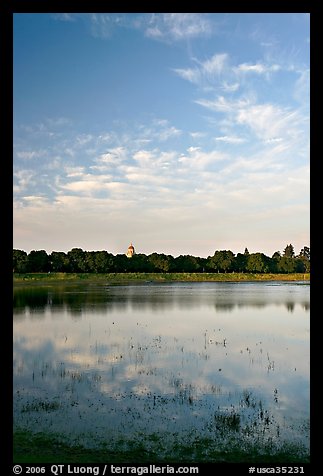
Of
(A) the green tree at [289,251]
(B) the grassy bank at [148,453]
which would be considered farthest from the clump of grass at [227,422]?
(A) the green tree at [289,251]

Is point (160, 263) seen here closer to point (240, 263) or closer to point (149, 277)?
point (149, 277)

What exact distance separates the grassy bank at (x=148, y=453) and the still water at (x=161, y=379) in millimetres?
408

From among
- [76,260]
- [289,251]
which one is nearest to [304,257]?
[289,251]

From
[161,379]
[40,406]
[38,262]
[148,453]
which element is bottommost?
[161,379]

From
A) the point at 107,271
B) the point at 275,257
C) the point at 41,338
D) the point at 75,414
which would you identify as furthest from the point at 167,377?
the point at 275,257

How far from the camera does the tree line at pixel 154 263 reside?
85.3 meters

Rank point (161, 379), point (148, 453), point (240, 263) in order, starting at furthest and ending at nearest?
point (240, 263) → point (161, 379) → point (148, 453)

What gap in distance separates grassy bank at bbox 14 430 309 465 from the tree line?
73470mm

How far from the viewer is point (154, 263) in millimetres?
107938

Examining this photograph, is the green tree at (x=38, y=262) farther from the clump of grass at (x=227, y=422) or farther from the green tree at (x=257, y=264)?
the clump of grass at (x=227, y=422)

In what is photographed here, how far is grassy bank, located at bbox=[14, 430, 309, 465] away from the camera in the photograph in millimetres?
7293

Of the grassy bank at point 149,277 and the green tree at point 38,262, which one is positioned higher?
the green tree at point 38,262

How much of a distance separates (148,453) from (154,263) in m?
100
